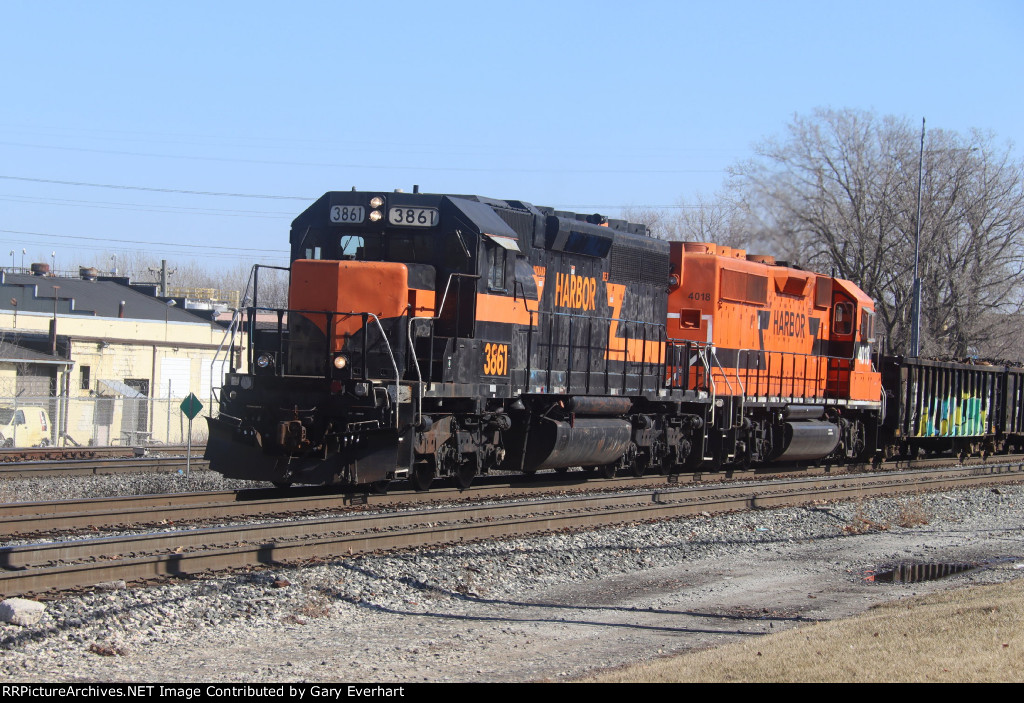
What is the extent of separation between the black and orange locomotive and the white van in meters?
15.6

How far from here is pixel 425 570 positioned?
974 centimetres

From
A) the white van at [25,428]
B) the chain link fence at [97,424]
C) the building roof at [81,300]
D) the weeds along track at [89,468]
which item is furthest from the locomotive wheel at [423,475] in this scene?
the building roof at [81,300]

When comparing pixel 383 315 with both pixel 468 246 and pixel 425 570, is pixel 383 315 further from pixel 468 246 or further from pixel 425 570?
pixel 425 570

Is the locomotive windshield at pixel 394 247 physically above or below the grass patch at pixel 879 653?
above

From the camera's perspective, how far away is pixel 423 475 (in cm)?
1434

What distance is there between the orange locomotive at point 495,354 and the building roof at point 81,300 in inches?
1365

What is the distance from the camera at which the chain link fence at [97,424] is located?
28.3m

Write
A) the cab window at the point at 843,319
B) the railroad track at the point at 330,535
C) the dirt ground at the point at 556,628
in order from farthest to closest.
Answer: the cab window at the point at 843,319 < the railroad track at the point at 330,535 < the dirt ground at the point at 556,628

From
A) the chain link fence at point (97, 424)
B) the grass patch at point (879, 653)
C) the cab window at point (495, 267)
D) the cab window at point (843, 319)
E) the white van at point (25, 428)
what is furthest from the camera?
the white van at point (25, 428)

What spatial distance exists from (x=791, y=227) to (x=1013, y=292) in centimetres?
943

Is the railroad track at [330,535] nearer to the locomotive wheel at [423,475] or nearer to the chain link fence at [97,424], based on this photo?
the locomotive wheel at [423,475]

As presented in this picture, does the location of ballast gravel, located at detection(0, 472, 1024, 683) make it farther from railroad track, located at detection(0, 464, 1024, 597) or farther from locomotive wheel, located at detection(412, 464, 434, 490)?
locomotive wheel, located at detection(412, 464, 434, 490)
